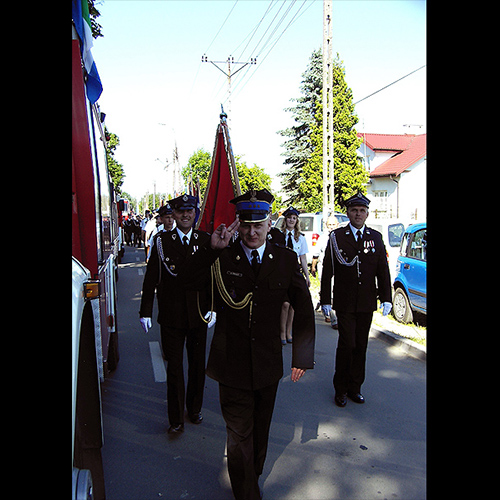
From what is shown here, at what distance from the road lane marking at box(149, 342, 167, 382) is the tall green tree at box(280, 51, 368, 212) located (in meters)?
25.2

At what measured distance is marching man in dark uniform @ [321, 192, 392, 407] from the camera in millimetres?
5230

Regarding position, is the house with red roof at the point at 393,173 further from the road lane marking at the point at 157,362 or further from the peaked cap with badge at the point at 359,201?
the peaked cap with badge at the point at 359,201

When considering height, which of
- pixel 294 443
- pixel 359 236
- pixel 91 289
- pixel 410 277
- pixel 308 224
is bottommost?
pixel 294 443

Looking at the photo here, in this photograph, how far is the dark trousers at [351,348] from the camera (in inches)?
206

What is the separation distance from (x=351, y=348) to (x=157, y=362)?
288 cm

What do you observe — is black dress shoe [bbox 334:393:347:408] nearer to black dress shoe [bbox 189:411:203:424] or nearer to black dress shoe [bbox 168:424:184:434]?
black dress shoe [bbox 189:411:203:424]

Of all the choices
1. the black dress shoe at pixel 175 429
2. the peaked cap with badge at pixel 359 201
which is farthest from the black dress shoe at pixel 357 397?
the peaked cap with badge at pixel 359 201

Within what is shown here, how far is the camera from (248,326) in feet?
11.0

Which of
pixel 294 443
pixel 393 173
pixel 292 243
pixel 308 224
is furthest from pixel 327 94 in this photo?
pixel 393 173

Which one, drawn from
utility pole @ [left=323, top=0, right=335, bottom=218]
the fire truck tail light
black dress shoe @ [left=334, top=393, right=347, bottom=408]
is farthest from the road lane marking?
utility pole @ [left=323, top=0, right=335, bottom=218]

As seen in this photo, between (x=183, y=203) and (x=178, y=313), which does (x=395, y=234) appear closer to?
(x=183, y=203)
